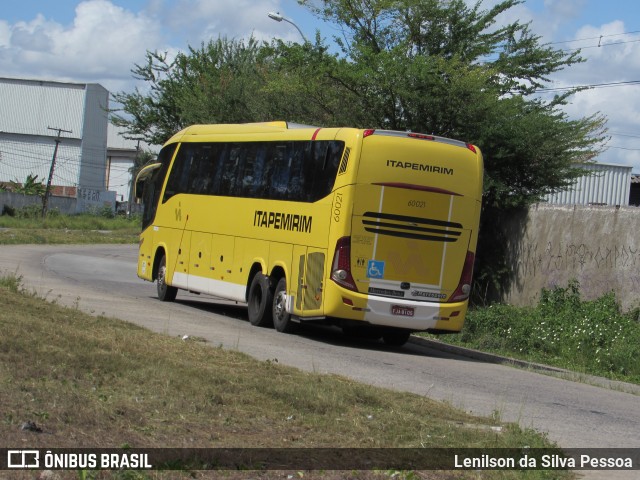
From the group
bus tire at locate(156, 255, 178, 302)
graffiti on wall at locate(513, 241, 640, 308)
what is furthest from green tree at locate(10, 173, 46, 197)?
graffiti on wall at locate(513, 241, 640, 308)

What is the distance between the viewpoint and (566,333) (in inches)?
744

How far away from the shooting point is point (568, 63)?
1182 inches

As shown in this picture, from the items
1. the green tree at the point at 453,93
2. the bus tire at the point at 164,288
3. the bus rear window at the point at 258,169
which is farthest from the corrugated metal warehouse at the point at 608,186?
the bus rear window at the point at 258,169

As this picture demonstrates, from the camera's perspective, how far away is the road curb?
1515cm

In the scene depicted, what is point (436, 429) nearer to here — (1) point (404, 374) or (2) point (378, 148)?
(1) point (404, 374)

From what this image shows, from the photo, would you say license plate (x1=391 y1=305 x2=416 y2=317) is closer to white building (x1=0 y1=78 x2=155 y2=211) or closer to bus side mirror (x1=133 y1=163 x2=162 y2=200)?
bus side mirror (x1=133 y1=163 x2=162 y2=200)

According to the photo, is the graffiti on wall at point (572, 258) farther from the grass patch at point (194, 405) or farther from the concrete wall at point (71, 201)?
the concrete wall at point (71, 201)

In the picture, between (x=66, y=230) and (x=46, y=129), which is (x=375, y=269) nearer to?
(x=66, y=230)

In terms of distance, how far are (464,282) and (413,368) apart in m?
3.02

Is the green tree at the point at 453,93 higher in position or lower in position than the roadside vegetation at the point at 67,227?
higher

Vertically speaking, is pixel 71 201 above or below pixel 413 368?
above

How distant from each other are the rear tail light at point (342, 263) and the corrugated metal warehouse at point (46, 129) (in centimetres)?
8452

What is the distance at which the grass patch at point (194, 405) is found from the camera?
7.86m

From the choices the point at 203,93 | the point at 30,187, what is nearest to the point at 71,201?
the point at 30,187
